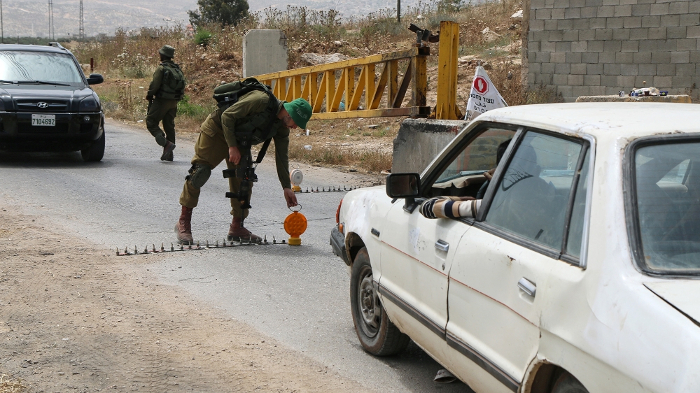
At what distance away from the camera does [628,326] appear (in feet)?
7.99

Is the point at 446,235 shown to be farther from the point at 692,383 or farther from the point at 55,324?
the point at 55,324

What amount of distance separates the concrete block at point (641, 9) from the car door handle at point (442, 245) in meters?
13.6

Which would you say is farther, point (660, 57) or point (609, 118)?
point (660, 57)

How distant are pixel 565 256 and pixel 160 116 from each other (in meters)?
11.7

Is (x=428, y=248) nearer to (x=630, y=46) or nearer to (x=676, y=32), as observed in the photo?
(x=676, y=32)

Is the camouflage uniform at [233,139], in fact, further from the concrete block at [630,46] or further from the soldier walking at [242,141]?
the concrete block at [630,46]

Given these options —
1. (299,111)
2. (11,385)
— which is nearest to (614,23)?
(299,111)

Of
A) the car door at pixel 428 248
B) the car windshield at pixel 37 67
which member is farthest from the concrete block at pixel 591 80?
the car door at pixel 428 248

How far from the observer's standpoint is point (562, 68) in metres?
17.2

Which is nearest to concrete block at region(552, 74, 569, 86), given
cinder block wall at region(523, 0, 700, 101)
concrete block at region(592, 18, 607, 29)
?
cinder block wall at region(523, 0, 700, 101)

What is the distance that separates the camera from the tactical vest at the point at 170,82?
531 inches

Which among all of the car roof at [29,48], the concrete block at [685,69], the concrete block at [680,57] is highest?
the concrete block at [680,57]

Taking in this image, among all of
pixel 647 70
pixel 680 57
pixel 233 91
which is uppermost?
pixel 680 57

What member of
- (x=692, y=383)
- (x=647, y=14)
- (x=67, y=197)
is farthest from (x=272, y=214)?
(x=647, y=14)
